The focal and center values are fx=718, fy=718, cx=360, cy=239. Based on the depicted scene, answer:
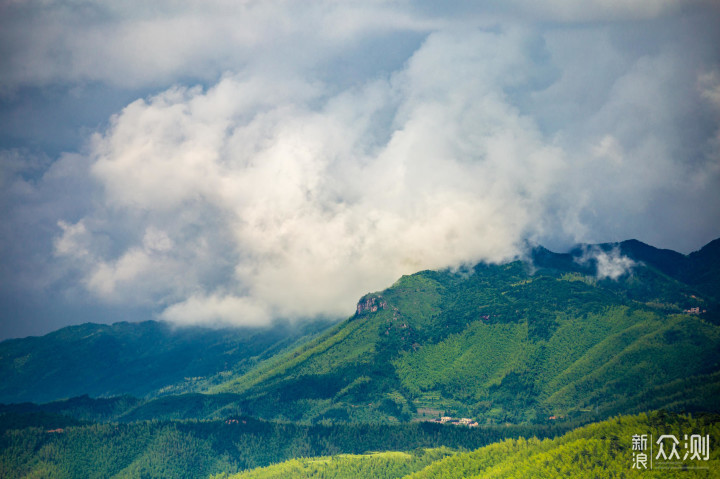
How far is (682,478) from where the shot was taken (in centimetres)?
19762

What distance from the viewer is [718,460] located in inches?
7756

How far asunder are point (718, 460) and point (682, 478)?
10.9 metres
